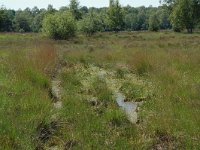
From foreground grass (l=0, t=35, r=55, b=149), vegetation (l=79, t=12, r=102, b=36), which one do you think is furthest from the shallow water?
vegetation (l=79, t=12, r=102, b=36)

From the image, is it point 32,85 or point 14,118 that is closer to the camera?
point 14,118

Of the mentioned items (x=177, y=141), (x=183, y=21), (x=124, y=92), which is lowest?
(x=183, y=21)

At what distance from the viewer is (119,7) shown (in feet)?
261

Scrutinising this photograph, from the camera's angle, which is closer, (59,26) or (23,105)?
(23,105)

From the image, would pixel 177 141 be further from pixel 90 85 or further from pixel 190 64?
pixel 190 64

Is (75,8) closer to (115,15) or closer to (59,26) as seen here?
(115,15)

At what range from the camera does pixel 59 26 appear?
5141 cm

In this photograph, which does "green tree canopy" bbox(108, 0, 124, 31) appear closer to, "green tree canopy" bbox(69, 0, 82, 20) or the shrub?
"green tree canopy" bbox(69, 0, 82, 20)

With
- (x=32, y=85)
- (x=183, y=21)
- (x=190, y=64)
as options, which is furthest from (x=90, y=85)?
(x=183, y=21)

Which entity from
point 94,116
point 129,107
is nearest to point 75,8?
point 129,107

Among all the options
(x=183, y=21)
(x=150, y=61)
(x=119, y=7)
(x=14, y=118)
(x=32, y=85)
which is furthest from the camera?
(x=119, y=7)

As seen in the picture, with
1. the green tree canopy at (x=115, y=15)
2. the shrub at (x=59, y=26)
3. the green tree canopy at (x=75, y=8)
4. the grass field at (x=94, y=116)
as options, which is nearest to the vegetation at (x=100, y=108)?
the grass field at (x=94, y=116)

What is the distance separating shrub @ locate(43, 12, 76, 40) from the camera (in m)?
51.3

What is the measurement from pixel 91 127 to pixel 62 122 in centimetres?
63
